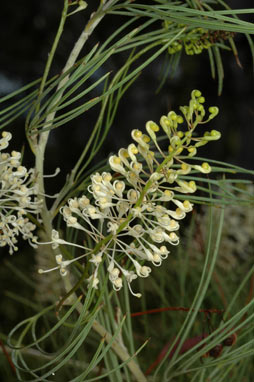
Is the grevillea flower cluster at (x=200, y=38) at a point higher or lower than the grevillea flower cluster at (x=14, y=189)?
higher

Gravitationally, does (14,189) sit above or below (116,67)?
below

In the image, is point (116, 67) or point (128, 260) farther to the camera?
point (116, 67)

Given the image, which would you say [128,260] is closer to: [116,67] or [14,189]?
[14,189]

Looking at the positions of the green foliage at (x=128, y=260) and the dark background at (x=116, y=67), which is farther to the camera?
the dark background at (x=116, y=67)

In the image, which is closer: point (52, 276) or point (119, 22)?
→ point (52, 276)

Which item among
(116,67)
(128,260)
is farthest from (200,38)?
(116,67)

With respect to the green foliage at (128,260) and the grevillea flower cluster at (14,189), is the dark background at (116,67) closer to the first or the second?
the green foliage at (128,260)

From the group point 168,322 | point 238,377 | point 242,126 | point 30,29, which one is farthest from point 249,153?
point 238,377

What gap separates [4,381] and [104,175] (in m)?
0.40

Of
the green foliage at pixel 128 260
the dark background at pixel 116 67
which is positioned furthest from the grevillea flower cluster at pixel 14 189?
the dark background at pixel 116 67

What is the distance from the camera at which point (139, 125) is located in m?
0.86

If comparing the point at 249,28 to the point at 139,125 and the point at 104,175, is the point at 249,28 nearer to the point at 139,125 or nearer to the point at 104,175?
the point at 104,175

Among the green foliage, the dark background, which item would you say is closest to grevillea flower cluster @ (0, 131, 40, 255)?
the green foliage

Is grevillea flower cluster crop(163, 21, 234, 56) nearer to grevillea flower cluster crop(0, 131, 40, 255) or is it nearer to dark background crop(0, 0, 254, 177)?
grevillea flower cluster crop(0, 131, 40, 255)
